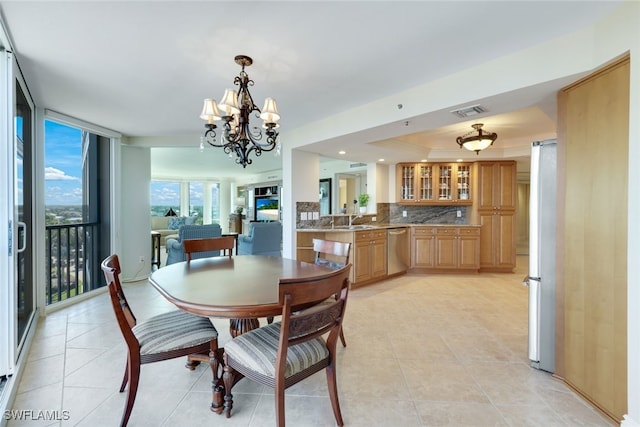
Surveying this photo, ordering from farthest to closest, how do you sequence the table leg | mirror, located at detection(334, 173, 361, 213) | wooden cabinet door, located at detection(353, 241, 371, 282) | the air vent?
mirror, located at detection(334, 173, 361, 213) < wooden cabinet door, located at detection(353, 241, 371, 282) < the air vent < the table leg

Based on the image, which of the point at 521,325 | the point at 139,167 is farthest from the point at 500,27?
the point at 139,167

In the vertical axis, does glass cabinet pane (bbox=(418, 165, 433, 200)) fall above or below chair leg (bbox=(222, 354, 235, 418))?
above

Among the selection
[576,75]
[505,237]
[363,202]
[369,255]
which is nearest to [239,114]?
[576,75]

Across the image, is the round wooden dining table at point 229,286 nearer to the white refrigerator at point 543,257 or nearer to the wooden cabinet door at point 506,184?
the white refrigerator at point 543,257

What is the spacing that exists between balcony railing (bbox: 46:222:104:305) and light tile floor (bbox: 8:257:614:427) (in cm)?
49

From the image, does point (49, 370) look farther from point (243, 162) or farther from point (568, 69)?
point (568, 69)

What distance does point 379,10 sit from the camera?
1.67 meters

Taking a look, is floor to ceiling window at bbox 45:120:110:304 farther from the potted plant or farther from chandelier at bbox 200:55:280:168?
the potted plant

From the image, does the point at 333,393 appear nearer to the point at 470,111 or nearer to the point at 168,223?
the point at 470,111

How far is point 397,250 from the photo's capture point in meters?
5.16

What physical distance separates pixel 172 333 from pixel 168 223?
8.61m

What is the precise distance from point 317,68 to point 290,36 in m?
0.46

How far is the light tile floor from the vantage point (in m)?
1.68

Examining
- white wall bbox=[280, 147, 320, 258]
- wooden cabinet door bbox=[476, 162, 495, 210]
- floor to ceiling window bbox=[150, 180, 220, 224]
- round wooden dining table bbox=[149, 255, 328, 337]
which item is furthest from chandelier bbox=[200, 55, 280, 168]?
floor to ceiling window bbox=[150, 180, 220, 224]
